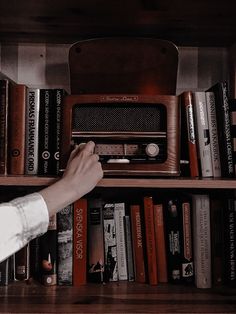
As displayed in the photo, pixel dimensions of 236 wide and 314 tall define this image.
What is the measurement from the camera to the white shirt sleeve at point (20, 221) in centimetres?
98

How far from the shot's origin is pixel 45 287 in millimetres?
1236

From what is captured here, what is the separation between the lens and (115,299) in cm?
116

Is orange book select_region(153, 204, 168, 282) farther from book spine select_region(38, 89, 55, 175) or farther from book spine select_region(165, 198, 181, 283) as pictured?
book spine select_region(38, 89, 55, 175)

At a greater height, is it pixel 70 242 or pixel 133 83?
pixel 133 83

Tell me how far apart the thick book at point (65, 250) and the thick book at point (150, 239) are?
0.20m

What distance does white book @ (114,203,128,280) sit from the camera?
1.27 meters

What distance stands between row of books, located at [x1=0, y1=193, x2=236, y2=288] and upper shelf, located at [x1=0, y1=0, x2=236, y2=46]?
1.52 feet

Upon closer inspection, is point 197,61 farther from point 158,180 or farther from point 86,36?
point 158,180

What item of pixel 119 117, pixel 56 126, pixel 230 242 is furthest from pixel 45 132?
pixel 230 242

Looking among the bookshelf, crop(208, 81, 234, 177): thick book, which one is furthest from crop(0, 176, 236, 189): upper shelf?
crop(208, 81, 234, 177): thick book

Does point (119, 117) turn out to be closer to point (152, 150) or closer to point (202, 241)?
point (152, 150)

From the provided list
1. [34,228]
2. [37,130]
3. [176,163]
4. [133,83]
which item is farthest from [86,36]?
[34,228]

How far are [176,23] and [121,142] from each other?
0.38 metres

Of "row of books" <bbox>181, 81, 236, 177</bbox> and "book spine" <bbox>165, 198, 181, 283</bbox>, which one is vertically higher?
"row of books" <bbox>181, 81, 236, 177</bbox>
